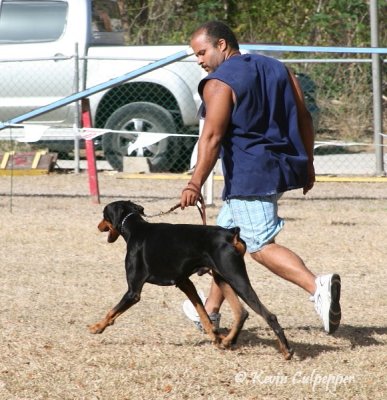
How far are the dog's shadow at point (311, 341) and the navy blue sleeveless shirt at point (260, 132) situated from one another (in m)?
0.84

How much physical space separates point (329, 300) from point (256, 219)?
55cm

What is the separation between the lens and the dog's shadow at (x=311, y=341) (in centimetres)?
588

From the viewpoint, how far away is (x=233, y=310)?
5.70 meters

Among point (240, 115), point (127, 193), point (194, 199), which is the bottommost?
point (127, 193)

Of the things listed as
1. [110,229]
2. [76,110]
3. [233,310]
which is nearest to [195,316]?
[233,310]

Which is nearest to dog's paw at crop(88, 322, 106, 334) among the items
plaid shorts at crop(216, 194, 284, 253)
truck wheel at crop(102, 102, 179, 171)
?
plaid shorts at crop(216, 194, 284, 253)

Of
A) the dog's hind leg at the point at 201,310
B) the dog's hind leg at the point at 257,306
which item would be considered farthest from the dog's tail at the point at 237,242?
the dog's hind leg at the point at 201,310

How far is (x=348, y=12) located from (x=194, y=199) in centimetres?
1451

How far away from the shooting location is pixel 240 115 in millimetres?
5641

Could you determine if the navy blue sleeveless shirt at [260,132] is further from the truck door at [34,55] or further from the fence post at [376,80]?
the truck door at [34,55]

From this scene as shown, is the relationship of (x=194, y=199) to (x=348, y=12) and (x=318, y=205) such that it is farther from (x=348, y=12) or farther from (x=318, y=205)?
(x=348, y=12)

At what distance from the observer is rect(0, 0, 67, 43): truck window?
47.3 ft

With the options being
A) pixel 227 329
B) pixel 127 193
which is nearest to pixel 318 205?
pixel 127 193

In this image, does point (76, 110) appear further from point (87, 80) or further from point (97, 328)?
point (97, 328)
